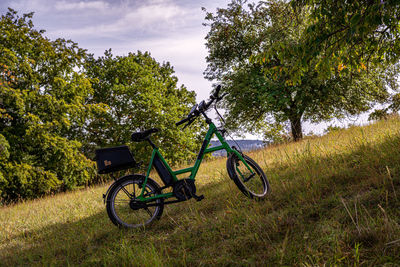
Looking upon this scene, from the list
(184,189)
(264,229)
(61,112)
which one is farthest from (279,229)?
(61,112)

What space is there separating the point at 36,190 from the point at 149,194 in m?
13.8

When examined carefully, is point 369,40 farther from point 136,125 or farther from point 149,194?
point 136,125

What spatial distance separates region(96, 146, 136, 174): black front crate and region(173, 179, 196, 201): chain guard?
75cm

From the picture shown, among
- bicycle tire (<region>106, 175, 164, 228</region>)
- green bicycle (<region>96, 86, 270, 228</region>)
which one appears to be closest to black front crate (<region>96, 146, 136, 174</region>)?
green bicycle (<region>96, 86, 270, 228</region>)

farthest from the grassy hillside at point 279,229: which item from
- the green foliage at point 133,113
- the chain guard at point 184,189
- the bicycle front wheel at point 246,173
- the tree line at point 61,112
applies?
the green foliage at point 133,113

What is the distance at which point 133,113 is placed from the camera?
18250mm

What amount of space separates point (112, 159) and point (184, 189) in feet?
3.88

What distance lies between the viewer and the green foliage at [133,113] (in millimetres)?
18000

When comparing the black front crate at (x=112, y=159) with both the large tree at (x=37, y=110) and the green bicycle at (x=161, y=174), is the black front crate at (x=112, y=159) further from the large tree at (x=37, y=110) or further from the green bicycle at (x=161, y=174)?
the large tree at (x=37, y=110)

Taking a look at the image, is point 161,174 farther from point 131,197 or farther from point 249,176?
point 249,176

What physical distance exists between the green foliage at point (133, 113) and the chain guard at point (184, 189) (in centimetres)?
1378

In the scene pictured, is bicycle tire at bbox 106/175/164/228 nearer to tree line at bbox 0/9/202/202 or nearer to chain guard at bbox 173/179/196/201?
chain guard at bbox 173/179/196/201

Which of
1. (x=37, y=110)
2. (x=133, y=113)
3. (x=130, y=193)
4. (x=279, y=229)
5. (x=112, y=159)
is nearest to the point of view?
(x=279, y=229)

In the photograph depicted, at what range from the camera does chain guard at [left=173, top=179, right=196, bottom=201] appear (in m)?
3.95
